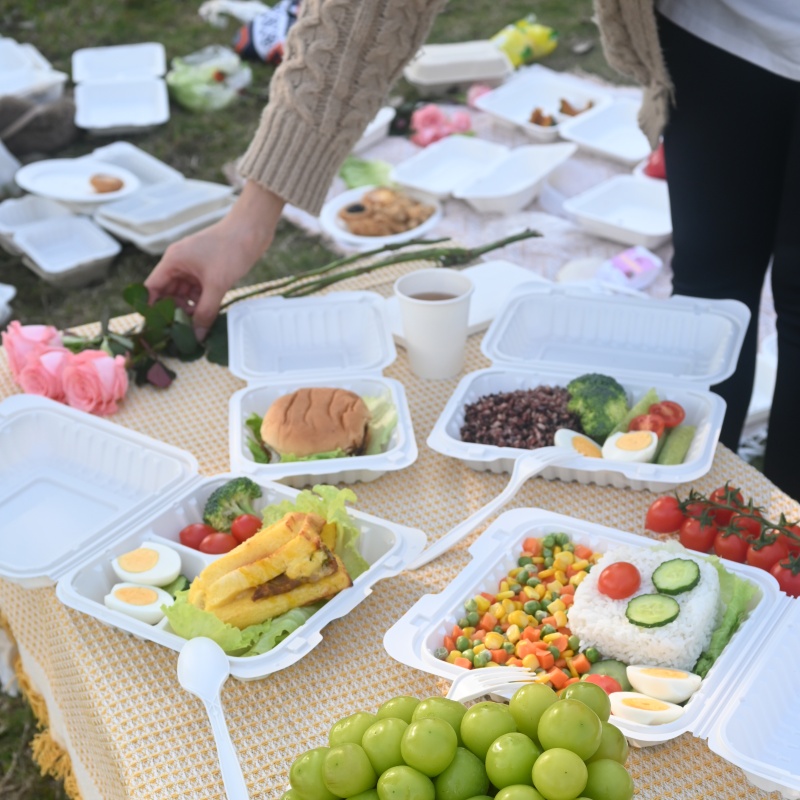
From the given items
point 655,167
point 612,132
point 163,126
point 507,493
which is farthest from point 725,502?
point 163,126

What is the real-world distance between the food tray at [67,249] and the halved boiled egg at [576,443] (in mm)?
2667

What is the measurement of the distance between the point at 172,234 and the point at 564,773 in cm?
341

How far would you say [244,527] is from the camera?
1483 mm

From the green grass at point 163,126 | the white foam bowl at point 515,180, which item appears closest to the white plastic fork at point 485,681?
the green grass at point 163,126

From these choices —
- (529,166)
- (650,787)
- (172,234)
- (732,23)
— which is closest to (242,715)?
(650,787)

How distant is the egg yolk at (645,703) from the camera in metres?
1.12

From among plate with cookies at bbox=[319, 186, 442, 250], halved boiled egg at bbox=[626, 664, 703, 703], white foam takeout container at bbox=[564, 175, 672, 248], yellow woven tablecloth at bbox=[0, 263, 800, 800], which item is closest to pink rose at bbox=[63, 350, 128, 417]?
yellow woven tablecloth at bbox=[0, 263, 800, 800]

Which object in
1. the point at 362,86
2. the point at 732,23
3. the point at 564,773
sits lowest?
the point at 564,773

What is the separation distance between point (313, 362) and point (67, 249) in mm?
2255

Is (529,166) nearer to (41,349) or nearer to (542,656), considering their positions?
(41,349)

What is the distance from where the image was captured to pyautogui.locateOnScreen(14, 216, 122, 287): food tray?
12.5ft

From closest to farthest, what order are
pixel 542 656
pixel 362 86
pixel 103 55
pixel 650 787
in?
1. pixel 650 787
2. pixel 542 656
3. pixel 362 86
4. pixel 103 55

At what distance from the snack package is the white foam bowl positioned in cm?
127

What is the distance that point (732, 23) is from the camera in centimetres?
168
